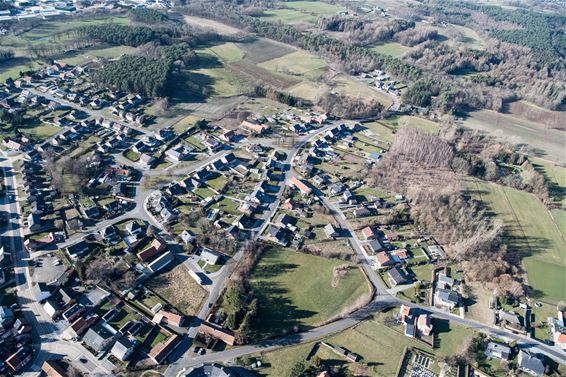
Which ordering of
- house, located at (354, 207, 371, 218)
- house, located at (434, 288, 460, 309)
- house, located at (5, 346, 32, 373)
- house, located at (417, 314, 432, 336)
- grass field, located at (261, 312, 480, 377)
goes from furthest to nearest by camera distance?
1. house, located at (354, 207, 371, 218)
2. house, located at (434, 288, 460, 309)
3. house, located at (417, 314, 432, 336)
4. grass field, located at (261, 312, 480, 377)
5. house, located at (5, 346, 32, 373)

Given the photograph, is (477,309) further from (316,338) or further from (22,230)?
(22,230)

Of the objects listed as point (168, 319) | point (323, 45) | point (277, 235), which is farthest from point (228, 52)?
point (168, 319)

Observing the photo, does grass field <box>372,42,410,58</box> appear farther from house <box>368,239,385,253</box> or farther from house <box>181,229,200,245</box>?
house <box>181,229,200,245</box>

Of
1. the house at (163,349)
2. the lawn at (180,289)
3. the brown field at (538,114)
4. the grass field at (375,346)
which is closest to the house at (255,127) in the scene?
the lawn at (180,289)

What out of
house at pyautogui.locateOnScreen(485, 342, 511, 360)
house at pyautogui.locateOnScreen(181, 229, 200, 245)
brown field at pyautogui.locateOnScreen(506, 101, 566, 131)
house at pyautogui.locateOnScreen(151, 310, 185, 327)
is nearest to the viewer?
house at pyautogui.locateOnScreen(485, 342, 511, 360)

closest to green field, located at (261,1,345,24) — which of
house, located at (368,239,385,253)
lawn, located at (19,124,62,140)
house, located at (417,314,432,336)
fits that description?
lawn, located at (19,124,62,140)

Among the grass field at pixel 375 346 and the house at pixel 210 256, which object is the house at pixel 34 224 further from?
the grass field at pixel 375 346

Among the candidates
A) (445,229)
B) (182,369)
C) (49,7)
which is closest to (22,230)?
(182,369)
